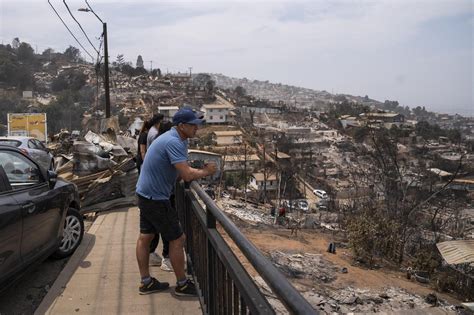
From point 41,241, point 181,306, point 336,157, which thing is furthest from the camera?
point 336,157

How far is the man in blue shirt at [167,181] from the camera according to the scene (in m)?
3.34

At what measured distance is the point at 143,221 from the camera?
12.7ft

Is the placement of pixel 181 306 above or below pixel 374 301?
above

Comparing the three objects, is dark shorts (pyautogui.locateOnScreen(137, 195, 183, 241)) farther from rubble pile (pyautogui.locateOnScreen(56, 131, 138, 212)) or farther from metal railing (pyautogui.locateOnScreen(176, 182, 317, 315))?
rubble pile (pyautogui.locateOnScreen(56, 131, 138, 212))

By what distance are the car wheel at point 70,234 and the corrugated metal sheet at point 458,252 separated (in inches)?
404

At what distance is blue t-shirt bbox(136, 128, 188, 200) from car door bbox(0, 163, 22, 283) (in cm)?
107

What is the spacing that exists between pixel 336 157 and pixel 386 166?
39488mm

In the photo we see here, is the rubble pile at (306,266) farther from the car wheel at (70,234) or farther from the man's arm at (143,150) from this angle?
the car wheel at (70,234)

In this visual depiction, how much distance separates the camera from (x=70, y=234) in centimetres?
523

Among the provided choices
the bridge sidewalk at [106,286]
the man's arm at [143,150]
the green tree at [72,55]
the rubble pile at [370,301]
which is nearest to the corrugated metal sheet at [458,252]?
the rubble pile at [370,301]

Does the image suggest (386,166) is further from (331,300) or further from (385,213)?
(331,300)

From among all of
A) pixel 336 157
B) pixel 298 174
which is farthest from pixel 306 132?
pixel 298 174

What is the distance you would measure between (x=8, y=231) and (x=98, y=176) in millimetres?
4791

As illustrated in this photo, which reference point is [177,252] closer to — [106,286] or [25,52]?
[106,286]
